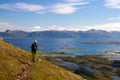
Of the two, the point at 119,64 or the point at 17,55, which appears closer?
the point at 17,55

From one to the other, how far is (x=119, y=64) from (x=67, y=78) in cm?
14329

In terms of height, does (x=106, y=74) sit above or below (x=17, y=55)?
below

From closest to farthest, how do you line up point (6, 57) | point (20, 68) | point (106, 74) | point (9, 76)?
point (9, 76) < point (20, 68) < point (6, 57) < point (106, 74)

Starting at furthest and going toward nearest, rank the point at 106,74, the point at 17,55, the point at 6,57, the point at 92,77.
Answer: the point at 106,74 → the point at 92,77 → the point at 17,55 → the point at 6,57

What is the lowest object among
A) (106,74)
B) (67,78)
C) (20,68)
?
(106,74)

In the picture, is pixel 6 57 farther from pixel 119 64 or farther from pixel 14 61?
pixel 119 64

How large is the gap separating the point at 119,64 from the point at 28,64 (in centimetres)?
15100

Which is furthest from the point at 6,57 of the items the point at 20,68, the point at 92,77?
the point at 92,77

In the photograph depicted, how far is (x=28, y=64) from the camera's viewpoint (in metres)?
42.6

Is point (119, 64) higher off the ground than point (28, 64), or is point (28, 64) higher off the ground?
point (28, 64)

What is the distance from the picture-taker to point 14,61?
41.7 m

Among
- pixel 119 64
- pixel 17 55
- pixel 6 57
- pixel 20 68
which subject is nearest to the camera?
pixel 20 68

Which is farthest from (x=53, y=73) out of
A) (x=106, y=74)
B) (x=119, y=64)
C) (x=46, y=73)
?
(x=119, y=64)

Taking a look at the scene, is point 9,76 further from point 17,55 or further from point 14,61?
point 17,55
